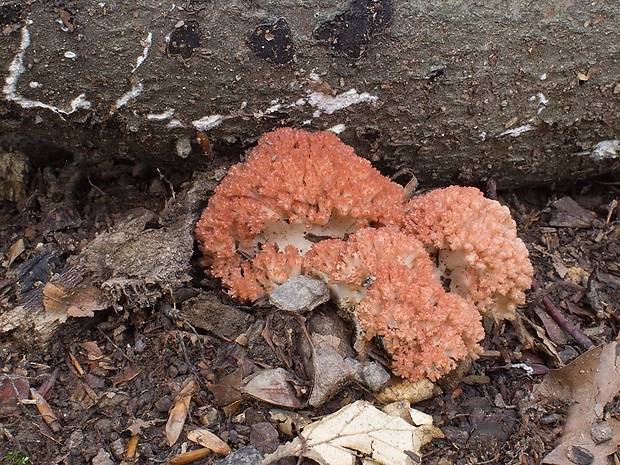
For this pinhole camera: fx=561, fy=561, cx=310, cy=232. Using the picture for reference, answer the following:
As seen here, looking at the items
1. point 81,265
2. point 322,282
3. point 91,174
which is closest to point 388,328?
point 322,282

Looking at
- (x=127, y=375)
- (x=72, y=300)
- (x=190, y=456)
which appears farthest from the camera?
(x=72, y=300)

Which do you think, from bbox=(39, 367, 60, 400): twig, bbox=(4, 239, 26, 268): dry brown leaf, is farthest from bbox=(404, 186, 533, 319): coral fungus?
bbox=(4, 239, 26, 268): dry brown leaf

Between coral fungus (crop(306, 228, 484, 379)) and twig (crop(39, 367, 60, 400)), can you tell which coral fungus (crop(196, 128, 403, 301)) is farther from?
twig (crop(39, 367, 60, 400))

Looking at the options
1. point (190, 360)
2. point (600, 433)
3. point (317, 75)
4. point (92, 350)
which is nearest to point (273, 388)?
point (190, 360)

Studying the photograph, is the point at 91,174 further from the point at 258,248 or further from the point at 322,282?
the point at 322,282

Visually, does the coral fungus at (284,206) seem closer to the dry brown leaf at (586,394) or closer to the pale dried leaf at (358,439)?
the pale dried leaf at (358,439)

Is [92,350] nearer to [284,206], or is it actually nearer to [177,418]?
[177,418]
